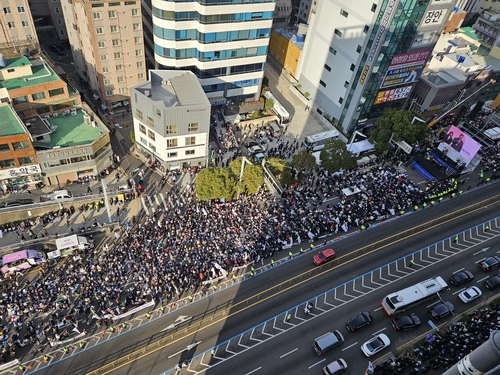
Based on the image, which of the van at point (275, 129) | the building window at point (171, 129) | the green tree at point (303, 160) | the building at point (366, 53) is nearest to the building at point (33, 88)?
the building window at point (171, 129)

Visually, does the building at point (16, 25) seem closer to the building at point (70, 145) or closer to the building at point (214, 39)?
the building at point (70, 145)

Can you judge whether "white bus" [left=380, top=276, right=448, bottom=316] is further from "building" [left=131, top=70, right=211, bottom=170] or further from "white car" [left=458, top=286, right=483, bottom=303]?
"building" [left=131, top=70, right=211, bottom=170]

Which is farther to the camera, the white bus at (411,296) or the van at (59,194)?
the van at (59,194)

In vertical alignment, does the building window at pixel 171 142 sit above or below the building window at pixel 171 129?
below

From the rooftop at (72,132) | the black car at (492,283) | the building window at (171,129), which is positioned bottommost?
the black car at (492,283)

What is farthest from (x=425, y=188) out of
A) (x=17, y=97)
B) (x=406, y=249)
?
(x=17, y=97)

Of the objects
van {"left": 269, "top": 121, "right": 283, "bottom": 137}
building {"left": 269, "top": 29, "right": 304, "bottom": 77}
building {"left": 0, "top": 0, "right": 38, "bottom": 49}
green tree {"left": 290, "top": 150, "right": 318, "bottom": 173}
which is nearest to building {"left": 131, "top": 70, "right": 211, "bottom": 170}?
green tree {"left": 290, "top": 150, "right": 318, "bottom": 173}
